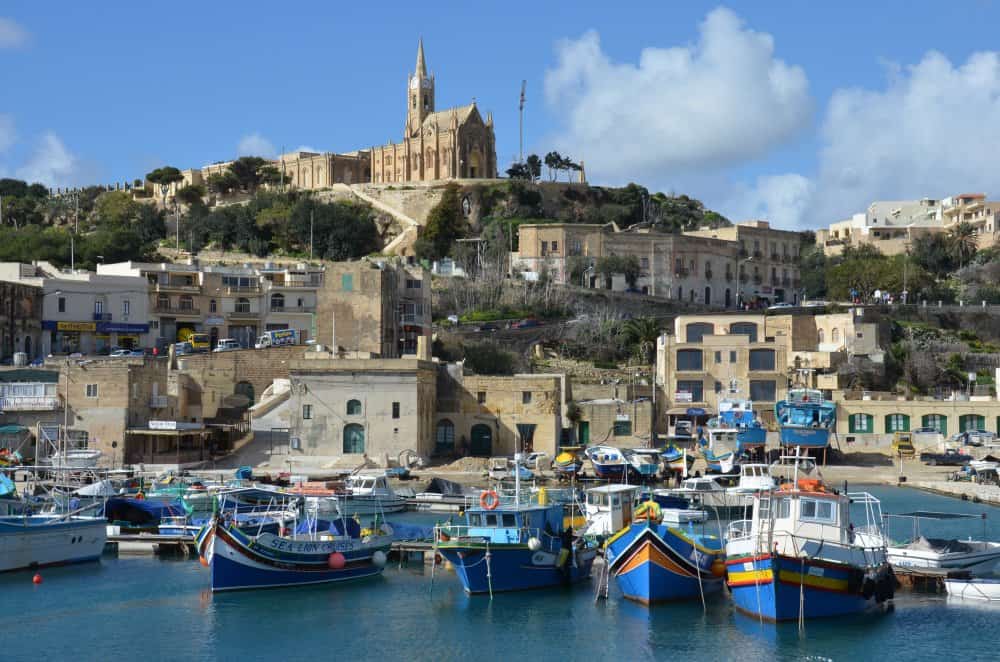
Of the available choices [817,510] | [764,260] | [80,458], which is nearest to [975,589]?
[817,510]

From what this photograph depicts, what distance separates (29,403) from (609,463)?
2181cm

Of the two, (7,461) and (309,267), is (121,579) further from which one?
(309,267)

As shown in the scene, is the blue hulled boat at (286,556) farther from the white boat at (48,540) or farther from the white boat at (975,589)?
the white boat at (975,589)

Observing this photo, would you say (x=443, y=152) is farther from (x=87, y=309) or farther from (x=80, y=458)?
(x=80, y=458)

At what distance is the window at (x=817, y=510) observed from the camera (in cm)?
2742

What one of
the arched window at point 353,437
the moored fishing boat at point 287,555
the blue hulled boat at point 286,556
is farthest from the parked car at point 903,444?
the blue hulled boat at point 286,556

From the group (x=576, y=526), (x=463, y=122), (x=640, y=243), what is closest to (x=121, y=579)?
(x=576, y=526)

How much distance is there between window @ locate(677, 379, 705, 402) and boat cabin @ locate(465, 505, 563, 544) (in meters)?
33.2

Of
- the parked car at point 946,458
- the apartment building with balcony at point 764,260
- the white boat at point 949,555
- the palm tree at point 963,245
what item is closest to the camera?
the white boat at point 949,555

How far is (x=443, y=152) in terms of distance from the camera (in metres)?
109

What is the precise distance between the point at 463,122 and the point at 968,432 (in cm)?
6005

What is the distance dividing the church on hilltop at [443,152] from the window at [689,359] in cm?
4651

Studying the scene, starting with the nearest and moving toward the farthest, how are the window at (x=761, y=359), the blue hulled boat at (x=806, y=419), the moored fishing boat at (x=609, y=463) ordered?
the moored fishing boat at (x=609, y=463)
the blue hulled boat at (x=806, y=419)
the window at (x=761, y=359)

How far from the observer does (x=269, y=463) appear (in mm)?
52281
